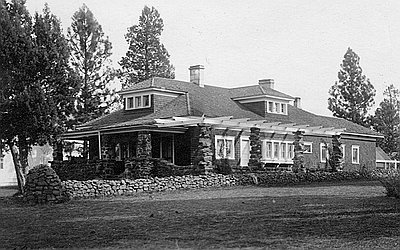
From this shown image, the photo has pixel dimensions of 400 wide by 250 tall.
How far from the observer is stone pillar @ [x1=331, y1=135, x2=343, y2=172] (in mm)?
43188

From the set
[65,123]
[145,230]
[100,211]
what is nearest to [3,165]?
[65,123]

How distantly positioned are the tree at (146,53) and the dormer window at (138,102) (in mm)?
10167

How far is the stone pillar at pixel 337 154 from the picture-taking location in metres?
43.2

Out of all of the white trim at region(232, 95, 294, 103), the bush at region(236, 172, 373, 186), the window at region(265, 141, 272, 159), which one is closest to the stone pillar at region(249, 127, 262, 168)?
the bush at region(236, 172, 373, 186)

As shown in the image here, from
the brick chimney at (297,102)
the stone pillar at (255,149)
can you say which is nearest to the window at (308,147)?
the brick chimney at (297,102)

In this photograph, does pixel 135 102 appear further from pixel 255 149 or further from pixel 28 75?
pixel 255 149

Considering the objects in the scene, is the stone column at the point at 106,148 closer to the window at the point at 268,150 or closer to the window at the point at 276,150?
the window at the point at 268,150

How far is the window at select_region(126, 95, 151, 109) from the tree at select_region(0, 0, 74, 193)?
5.55 m

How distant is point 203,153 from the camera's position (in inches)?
1268

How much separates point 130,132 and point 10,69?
758 centimetres

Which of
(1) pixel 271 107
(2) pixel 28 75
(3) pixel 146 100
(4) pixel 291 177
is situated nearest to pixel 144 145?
(3) pixel 146 100

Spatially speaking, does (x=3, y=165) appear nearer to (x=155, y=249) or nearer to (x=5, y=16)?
(x=5, y=16)

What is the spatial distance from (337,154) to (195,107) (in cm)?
1136

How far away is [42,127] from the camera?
1371 inches
